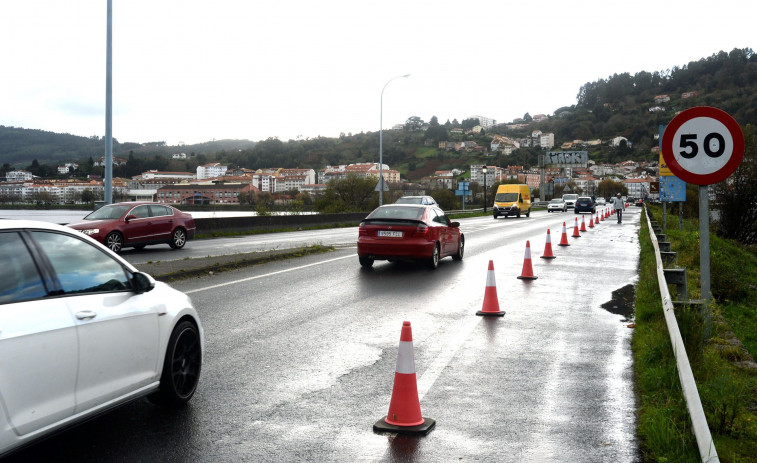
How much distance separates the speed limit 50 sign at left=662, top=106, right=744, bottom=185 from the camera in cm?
644

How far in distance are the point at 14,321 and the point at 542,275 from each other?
39.4ft

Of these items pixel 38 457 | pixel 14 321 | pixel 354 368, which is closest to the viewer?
pixel 14 321

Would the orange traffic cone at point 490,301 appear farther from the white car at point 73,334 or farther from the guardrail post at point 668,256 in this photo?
the white car at point 73,334

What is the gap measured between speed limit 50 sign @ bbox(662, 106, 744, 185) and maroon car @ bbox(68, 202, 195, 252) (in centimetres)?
1543

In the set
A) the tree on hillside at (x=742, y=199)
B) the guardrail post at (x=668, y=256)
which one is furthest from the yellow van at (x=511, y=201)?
the guardrail post at (x=668, y=256)

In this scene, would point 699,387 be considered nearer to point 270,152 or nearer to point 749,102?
point 270,152

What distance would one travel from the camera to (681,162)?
6.58m

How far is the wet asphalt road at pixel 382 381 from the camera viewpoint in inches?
174

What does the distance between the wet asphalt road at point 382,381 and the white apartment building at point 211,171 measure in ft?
317

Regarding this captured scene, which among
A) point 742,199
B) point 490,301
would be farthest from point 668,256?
point 742,199

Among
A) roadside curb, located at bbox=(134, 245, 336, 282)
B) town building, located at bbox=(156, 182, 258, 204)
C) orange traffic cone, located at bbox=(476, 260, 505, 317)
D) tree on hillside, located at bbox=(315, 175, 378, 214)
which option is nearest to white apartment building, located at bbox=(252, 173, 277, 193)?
town building, located at bbox=(156, 182, 258, 204)

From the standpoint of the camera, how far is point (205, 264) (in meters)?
14.4

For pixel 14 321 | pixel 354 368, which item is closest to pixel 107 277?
pixel 14 321

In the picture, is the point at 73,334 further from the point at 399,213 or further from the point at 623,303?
the point at 399,213
